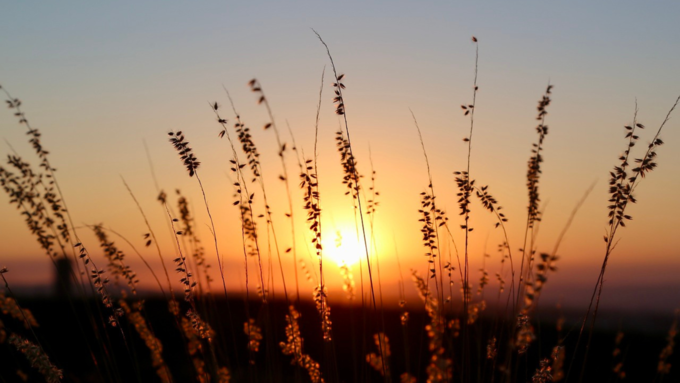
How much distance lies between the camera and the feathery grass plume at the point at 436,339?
3.35 m

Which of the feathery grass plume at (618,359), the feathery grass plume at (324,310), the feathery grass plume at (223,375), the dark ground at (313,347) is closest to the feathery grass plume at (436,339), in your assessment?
the feathery grass plume at (324,310)

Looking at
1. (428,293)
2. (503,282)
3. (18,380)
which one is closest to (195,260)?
(428,293)

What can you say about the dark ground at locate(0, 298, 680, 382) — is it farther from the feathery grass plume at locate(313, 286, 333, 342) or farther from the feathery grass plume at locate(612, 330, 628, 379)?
the feathery grass plume at locate(313, 286, 333, 342)

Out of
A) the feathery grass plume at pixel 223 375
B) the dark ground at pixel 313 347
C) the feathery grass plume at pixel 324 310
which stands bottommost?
the feathery grass plume at pixel 223 375

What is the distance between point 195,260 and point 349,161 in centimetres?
131

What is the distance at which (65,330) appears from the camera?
9.91 metres

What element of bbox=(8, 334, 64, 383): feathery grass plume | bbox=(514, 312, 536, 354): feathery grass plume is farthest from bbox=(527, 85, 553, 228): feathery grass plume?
bbox=(8, 334, 64, 383): feathery grass plume

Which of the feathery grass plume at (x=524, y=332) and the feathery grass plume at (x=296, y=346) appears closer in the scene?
the feathery grass plume at (x=524, y=332)

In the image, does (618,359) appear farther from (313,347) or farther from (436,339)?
(436,339)

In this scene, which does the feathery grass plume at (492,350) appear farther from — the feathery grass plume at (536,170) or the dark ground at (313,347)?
the dark ground at (313,347)

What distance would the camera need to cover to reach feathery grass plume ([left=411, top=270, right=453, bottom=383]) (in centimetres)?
335

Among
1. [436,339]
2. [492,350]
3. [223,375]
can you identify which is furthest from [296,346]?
[492,350]

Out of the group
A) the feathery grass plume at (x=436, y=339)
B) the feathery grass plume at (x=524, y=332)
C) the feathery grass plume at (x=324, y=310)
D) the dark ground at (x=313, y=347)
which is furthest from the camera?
the dark ground at (x=313, y=347)

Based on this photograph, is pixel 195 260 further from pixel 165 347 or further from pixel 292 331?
pixel 165 347
